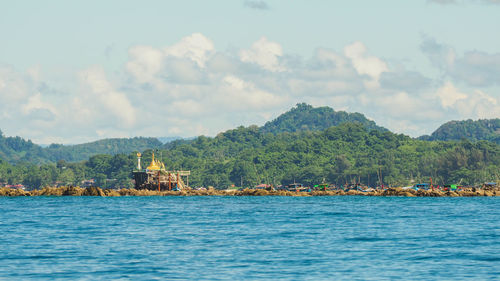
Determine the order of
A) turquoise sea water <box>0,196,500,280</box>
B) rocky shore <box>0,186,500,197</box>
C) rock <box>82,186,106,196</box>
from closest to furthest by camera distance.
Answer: turquoise sea water <box>0,196,500,280</box>, rocky shore <box>0,186,500,197</box>, rock <box>82,186,106,196</box>

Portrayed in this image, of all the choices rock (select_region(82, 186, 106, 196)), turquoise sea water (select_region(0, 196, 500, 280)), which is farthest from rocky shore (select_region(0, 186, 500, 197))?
turquoise sea water (select_region(0, 196, 500, 280))

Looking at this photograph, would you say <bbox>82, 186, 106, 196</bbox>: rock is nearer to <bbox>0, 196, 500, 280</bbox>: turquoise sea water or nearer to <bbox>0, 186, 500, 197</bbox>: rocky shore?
<bbox>0, 186, 500, 197</bbox>: rocky shore

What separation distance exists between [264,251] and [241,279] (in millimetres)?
10556

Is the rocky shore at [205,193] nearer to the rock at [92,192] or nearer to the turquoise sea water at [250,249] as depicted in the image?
the rock at [92,192]

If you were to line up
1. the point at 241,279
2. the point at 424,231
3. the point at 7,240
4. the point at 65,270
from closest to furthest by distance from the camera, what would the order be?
the point at 241,279 → the point at 65,270 → the point at 7,240 → the point at 424,231

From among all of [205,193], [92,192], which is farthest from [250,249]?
[205,193]

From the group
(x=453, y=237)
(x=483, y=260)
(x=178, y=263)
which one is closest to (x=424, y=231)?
(x=453, y=237)

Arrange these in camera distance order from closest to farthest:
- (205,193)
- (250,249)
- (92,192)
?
(250,249)
(92,192)
(205,193)

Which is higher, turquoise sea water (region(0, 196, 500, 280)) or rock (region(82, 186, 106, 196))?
rock (region(82, 186, 106, 196))

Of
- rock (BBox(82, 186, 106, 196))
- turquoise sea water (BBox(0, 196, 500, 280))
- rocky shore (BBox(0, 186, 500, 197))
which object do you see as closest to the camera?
turquoise sea water (BBox(0, 196, 500, 280))

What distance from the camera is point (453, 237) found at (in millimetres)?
54750

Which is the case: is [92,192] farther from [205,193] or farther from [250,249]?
[250,249]

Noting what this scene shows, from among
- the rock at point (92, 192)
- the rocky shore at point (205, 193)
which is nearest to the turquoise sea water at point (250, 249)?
the rocky shore at point (205, 193)

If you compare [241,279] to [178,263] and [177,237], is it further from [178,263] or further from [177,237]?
[177,237]
